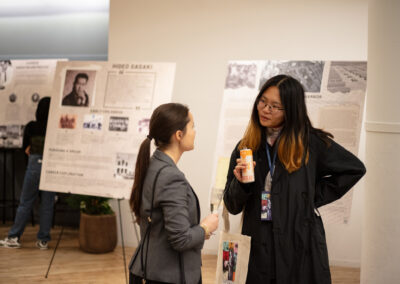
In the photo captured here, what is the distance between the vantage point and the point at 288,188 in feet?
6.68

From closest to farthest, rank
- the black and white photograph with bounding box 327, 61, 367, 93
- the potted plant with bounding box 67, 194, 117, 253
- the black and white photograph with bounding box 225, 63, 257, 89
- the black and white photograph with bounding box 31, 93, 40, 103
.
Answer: the black and white photograph with bounding box 327, 61, 367, 93
the black and white photograph with bounding box 225, 63, 257, 89
the potted plant with bounding box 67, 194, 117, 253
the black and white photograph with bounding box 31, 93, 40, 103

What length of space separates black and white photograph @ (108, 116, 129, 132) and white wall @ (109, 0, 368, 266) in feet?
3.61

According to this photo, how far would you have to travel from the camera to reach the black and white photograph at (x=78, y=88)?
156 inches

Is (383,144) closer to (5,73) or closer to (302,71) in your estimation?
(302,71)

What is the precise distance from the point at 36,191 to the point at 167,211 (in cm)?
353

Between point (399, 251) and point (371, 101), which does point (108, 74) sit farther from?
point (399, 251)

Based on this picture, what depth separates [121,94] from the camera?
12.6ft

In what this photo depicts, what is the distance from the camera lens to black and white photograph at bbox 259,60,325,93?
338 cm

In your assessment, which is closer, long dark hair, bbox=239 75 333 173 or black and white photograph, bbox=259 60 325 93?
long dark hair, bbox=239 75 333 173

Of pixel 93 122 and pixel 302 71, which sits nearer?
pixel 302 71

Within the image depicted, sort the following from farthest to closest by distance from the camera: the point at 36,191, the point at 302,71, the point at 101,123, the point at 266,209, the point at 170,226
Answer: the point at 36,191
the point at 101,123
the point at 302,71
the point at 266,209
the point at 170,226

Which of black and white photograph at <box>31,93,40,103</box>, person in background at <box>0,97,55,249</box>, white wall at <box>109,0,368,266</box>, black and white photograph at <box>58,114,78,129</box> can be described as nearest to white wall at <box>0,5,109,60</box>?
black and white photograph at <box>31,93,40,103</box>

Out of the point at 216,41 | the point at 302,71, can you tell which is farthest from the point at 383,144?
the point at 216,41

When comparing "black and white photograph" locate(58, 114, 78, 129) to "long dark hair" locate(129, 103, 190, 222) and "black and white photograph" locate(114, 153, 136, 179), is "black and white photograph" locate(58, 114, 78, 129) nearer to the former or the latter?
"black and white photograph" locate(114, 153, 136, 179)
